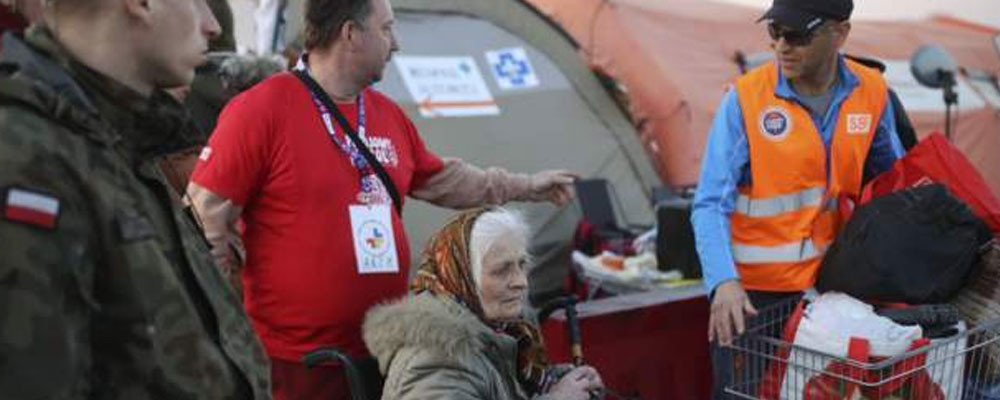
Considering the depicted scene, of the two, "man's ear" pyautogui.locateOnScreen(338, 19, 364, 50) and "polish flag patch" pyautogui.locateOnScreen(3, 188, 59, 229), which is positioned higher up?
"man's ear" pyautogui.locateOnScreen(338, 19, 364, 50)

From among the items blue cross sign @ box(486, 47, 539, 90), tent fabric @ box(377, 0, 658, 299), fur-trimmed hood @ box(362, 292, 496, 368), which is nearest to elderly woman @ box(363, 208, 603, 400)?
fur-trimmed hood @ box(362, 292, 496, 368)

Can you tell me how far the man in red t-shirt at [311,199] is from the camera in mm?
2545

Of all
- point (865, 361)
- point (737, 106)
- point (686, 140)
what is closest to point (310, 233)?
point (737, 106)

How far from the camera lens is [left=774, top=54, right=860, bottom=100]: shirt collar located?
2729 mm

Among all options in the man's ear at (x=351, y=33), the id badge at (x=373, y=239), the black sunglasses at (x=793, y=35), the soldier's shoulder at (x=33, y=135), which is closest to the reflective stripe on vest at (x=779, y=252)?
the black sunglasses at (x=793, y=35)

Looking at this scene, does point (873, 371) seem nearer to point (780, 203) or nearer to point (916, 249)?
point (916, 249)

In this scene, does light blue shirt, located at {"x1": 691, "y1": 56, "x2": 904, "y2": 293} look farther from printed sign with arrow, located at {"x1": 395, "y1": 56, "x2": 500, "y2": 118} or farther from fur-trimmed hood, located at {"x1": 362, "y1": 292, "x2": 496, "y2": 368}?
printed sign with arrow, located at {"x1": 395, "y1": 56, "x2": 500, "y2": 118}

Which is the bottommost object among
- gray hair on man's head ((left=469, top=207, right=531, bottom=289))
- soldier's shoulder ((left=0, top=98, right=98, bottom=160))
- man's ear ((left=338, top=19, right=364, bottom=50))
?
gray hair on man's head ((left=469, top=207, right=531, bottom=289))

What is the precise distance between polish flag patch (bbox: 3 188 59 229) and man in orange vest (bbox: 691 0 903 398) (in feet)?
5.95

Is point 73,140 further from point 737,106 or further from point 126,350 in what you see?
point 737,106

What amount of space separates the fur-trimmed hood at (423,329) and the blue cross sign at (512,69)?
16.1 feet

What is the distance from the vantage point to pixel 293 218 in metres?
2.60

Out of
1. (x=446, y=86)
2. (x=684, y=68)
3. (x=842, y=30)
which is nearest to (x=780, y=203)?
(x=842, y=30)

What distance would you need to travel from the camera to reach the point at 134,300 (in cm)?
131
